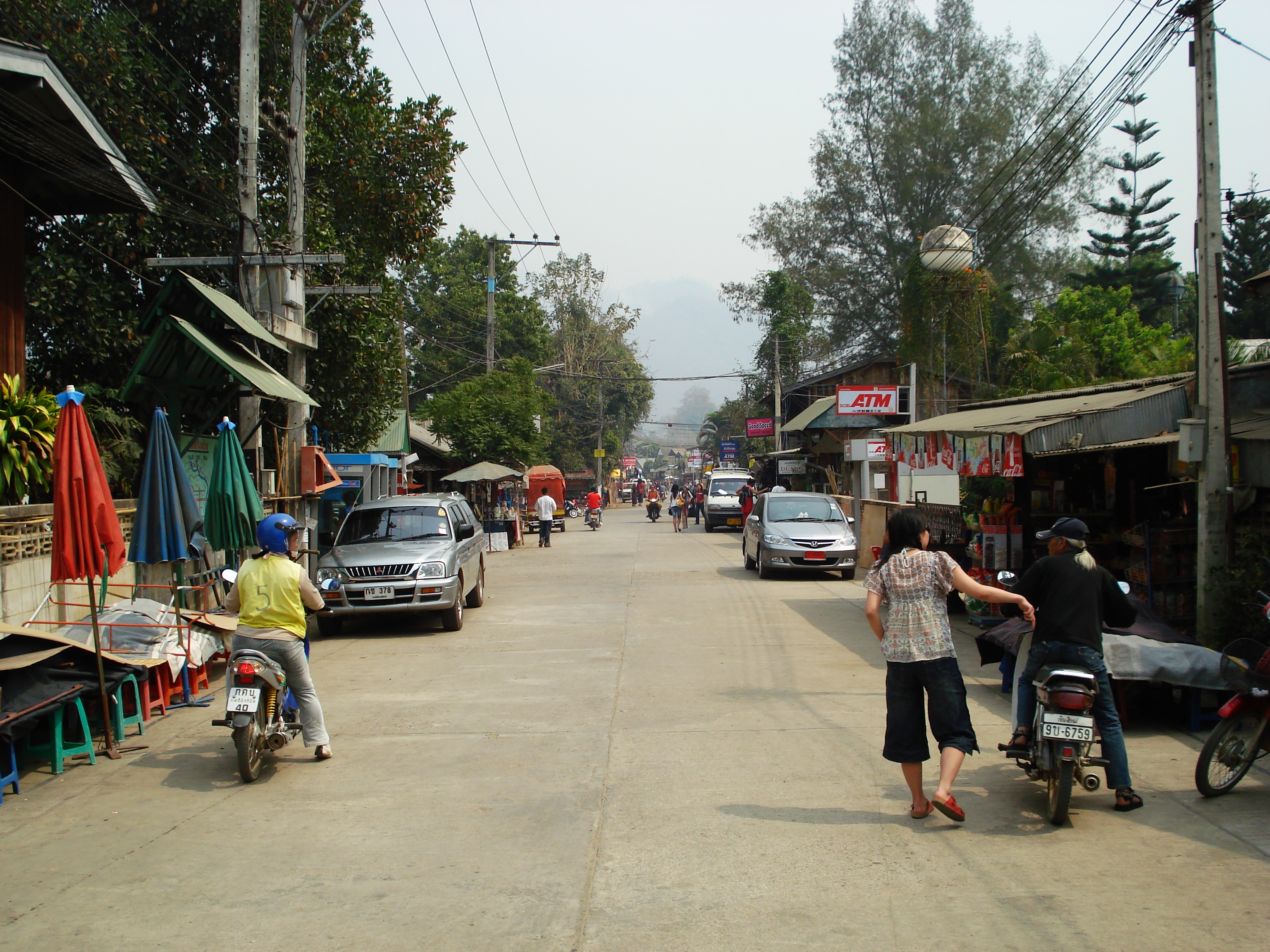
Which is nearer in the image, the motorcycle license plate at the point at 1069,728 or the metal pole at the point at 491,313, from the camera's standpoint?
the motorcycle license plate at the point at 1069,728

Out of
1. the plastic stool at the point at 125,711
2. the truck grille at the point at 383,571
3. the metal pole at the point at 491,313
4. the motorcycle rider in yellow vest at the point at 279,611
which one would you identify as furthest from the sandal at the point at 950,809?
the metal pole at the point at 491,313

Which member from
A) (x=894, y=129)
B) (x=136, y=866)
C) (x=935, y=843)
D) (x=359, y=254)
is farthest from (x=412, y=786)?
(x=894, y=129)

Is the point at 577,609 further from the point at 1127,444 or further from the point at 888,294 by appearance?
the point at 888,294

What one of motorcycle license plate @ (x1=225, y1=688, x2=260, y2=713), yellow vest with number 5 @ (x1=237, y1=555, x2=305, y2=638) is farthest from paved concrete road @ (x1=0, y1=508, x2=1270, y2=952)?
yellow vest with number 5 @ (x1=237, y1=555, x2=305, y2=638)

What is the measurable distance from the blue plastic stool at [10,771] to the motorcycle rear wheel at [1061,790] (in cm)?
601

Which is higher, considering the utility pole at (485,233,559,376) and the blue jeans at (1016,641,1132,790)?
the utility pole at (485,233,559,376)

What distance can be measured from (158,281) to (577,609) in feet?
29.4

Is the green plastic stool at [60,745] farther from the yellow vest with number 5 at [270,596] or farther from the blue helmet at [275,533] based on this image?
the blue helmet at [275,533]

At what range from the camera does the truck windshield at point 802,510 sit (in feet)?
63.7

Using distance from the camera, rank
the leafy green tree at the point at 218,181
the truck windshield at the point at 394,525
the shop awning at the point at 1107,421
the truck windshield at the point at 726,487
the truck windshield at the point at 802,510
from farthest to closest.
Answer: the truck windshield at the point at 726,487, the truck windshield at the point at 802,510, the leafy green tree at the point at 218,181, the truck windshield at the point at 394,525, the shop awning at the point at 1107,421

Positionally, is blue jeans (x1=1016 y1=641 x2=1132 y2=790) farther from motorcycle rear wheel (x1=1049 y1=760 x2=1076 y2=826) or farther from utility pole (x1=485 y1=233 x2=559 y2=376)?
utility pole (x1=485 y1=233 x2=559 y2=376)

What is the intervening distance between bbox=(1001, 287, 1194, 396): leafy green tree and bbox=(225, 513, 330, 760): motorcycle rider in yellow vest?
752 inches

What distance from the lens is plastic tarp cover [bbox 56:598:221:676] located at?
816 cm

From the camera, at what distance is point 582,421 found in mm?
72938
